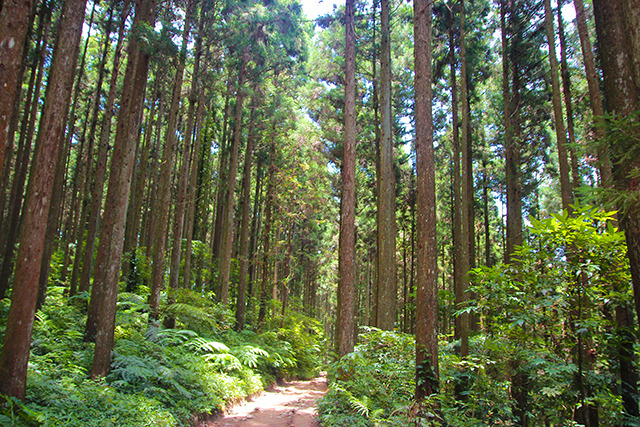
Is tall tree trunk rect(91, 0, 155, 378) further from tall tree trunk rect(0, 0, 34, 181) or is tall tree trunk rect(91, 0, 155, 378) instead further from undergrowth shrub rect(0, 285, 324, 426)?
tall tree trunk rect(0, 0, 34, 181)

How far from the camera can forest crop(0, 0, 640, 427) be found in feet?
15.7

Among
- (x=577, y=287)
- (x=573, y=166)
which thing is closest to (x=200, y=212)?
(x=573, y=166)

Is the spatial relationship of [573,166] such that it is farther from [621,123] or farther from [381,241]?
[621,123]

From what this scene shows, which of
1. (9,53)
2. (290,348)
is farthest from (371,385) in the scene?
(290,348)

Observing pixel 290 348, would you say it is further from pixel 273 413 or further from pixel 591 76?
pixel 591 76

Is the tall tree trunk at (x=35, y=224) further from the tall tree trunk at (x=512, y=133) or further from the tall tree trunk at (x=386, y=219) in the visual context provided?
the tall tree trunk at (x=512, y=133)

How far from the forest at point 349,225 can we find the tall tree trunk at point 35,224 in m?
0.02

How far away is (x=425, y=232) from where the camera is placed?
637 centimetres

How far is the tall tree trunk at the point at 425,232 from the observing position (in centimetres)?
584

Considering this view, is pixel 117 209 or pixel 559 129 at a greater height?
pixel 559 129

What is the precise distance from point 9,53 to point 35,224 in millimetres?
2339

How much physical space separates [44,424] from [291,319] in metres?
16.0

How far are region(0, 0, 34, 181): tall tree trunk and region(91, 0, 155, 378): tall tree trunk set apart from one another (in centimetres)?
293

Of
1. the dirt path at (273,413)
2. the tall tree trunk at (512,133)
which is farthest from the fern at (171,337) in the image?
the tall tree trunk at (512,133)
